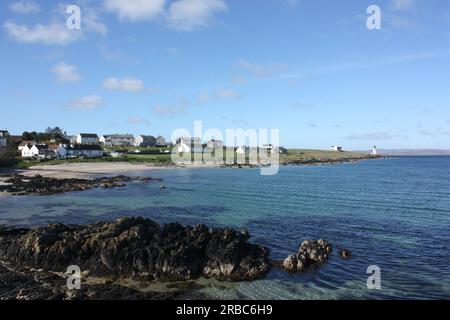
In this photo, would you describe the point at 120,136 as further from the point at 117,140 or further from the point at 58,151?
the point at 58,151

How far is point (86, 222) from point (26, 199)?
64.8 ft

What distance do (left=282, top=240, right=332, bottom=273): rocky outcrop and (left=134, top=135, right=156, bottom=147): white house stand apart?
167 m

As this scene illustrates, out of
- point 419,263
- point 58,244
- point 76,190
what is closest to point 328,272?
point 419,263

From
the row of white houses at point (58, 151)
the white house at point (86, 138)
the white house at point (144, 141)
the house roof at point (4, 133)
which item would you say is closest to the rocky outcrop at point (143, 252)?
the row of white houses at point (58, 151)

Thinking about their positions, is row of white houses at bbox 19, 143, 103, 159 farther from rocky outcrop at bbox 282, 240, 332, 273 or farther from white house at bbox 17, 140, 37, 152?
rocky outcrop at bbox 282, 240, 332, 273

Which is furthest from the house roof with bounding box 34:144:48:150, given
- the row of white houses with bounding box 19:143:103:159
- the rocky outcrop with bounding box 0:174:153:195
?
the rocky outcrop with bounding box 0:174:153:195

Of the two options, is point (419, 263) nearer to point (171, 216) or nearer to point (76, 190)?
point (171, 216)

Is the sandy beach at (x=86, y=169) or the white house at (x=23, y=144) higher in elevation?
the white house at (x=23, y=144)

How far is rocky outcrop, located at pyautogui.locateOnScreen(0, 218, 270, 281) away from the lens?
21.7 metres

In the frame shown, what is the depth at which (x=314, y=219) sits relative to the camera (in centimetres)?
3738

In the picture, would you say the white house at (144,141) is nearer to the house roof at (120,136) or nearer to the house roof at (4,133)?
the house roof at (120,136)

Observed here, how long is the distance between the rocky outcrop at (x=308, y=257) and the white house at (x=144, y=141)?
167 meters

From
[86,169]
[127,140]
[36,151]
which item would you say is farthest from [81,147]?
[127,140]

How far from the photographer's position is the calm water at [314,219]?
20125 millimetres
